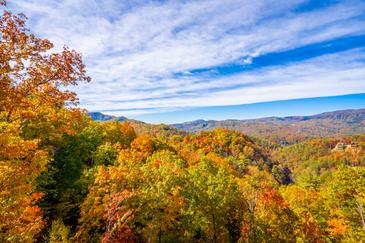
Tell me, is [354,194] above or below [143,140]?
below

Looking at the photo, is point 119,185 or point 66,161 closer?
point 119,185

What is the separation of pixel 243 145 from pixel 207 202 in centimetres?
15852

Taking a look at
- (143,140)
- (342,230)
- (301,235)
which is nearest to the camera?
(301,235)

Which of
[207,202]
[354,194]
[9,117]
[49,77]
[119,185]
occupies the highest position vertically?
[49,77]

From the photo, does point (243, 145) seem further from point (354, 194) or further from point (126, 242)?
point (126, 242)

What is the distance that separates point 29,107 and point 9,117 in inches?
121

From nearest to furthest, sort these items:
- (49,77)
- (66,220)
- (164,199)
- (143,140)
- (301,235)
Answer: (49,77), (164,199), (301,235), (66,220), (143,140)

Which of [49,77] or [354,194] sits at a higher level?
[49,77]

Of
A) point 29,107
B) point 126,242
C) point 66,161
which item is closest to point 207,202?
point 126,242

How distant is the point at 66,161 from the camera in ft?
117

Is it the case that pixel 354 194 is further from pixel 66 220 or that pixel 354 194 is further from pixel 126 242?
pixel 66 220

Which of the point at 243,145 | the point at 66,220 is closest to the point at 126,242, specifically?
the point at 66,220

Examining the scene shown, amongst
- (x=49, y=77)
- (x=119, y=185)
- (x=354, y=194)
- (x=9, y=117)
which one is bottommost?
(x=354, y=194)

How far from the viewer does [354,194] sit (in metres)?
35.0
